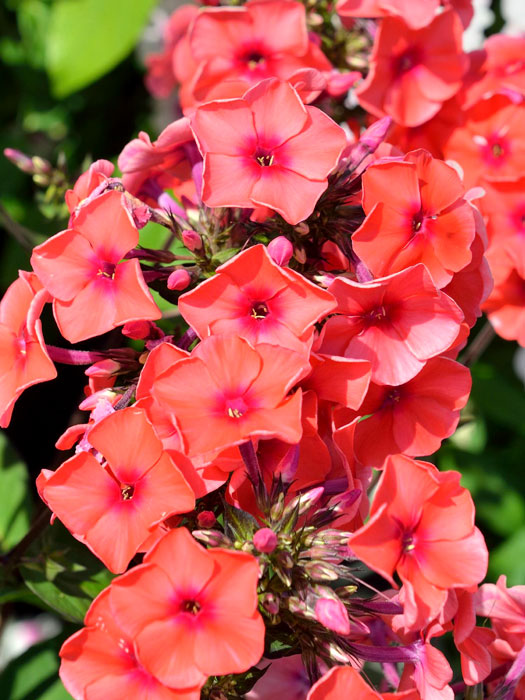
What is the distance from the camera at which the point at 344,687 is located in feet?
2.36

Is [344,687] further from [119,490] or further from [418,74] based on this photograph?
[418,74]

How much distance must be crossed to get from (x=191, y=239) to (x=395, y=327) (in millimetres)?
225

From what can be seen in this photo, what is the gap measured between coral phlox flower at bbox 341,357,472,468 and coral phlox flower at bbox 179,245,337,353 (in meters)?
0.14

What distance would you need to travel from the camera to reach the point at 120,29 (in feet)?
5.29

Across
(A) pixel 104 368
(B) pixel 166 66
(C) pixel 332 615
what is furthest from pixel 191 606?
(B) pixel 166 66

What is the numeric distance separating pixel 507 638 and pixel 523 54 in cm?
79

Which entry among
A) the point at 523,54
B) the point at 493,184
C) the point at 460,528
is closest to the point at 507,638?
the point at 460,528

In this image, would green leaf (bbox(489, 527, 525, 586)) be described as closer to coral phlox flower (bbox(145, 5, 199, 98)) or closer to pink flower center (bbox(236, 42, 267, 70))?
pink flower center (bbox(236, 42, 267, 70))

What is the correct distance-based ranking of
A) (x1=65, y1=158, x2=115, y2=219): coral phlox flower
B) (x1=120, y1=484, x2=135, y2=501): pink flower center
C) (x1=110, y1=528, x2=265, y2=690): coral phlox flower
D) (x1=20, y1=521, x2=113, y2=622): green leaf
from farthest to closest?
(x1=20, y1=521, x2=113, y2=622): green leaf
(x1=65, y1=158, x2=115, y2=219): coral phlox flower
(x1=120, y1=484, x2=135, y2=501): pink flower center
(x1=110, y1=528, x2=265, y2=690): coral phlox flower

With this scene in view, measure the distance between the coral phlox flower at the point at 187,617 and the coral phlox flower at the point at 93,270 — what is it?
0.77 ft

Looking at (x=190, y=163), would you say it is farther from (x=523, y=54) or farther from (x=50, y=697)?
(x=50, y=697)

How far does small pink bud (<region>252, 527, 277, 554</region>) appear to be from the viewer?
2.42 ft

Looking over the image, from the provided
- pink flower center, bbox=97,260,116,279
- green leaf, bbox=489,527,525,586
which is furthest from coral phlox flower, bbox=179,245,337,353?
green leaf, bbox=489,527,525,586

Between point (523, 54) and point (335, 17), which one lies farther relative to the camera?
point (335, 17)
